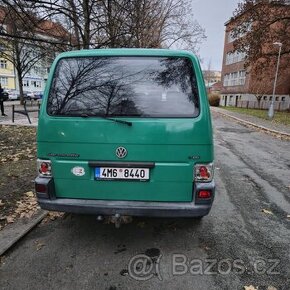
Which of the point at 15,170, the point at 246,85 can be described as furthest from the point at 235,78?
the point at 15,170

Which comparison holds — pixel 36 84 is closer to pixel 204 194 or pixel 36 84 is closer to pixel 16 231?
pixel 16 231

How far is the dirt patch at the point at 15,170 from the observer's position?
4730mm

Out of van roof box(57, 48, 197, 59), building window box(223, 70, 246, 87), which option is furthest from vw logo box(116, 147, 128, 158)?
building window box(223, 70, 246, 87)

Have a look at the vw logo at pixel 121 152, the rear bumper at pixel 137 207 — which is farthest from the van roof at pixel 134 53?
the rear bumper at pixel 137 207

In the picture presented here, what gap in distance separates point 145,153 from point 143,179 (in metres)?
0.29

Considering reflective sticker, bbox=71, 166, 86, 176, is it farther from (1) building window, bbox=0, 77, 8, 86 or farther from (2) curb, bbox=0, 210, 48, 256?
(1) building window, bbox=0, 77, 8, 86

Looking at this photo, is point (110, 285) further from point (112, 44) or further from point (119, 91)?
point (112, 44)

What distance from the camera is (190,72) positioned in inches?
131

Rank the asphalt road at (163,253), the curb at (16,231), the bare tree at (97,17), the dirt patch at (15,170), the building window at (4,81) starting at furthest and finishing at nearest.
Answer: the building window at (4,81) < the bare tree at (97,17) < the dirt patch at (15,170) < the curb at (16,231) < the asphalt road at (163,253)

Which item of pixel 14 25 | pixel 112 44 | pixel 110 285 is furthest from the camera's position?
pixel 112 44

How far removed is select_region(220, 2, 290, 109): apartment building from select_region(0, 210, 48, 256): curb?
115ft

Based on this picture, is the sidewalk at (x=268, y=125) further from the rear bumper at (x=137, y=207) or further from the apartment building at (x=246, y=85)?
the apartment building at (x=246, y=85)

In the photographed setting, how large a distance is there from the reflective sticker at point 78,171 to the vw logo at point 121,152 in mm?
442

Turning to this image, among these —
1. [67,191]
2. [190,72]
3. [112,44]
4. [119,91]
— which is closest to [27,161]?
[67,191]
